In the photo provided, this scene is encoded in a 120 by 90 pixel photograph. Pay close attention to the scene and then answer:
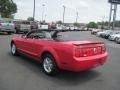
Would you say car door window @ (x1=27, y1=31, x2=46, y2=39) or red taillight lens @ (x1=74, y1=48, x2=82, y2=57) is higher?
car door window @ (x1=27, y1=31, x2=46, y2=39)

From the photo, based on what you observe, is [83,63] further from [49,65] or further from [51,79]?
[49,65]

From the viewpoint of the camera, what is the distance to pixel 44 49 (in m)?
7.59

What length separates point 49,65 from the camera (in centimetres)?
738

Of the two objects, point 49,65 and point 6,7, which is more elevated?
point 6,7

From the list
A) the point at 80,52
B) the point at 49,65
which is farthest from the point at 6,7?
the point at 80,52

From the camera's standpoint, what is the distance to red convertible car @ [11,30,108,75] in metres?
6.57

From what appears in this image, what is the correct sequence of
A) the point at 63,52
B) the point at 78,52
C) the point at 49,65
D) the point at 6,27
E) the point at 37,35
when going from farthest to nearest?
1. the point at 6,27
2. the point at 37,35
3. the point at 49,65
4. the point at 63,52
5. the point at 78,52

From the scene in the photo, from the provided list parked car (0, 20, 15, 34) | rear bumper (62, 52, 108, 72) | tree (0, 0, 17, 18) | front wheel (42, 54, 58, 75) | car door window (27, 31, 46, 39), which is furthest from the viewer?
tree (0, 0, 17, 18)

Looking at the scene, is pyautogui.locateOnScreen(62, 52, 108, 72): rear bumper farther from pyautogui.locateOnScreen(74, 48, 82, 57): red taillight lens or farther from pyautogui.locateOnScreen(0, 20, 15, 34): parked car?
pyautogui.locateOnScreen(0, 20, 15, 34): parked car

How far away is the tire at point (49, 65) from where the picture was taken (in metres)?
7.13

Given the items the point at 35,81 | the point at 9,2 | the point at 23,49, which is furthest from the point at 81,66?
the point at 9,2

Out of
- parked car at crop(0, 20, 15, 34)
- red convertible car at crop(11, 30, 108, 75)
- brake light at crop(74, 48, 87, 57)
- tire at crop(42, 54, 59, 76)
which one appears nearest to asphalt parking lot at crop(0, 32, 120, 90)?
tire at crop(42, 54, 59, 76)

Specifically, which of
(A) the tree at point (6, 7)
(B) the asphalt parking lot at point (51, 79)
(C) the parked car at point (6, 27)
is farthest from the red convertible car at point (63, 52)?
(A) the tree at point (6, 7)

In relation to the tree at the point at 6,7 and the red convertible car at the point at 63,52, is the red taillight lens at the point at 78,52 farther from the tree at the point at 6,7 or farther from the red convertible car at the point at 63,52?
the tree at the point at 6,7
